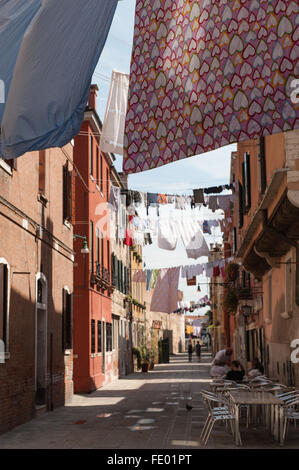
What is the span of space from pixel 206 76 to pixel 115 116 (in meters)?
4.66

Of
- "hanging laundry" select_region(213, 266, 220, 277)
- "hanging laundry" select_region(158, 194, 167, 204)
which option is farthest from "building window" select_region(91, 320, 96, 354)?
"hanging laundry" select_region(213, 266, 220, 277)

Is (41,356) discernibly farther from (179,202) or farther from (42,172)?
(179,202)

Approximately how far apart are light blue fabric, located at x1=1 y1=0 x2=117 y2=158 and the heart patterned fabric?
20.2 inches

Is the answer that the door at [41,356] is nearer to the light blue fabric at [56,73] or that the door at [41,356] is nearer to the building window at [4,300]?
the building window at [4,300]

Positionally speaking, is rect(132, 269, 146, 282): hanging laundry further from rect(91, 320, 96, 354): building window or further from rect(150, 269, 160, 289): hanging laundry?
rect(91, 320, 96, 354): building window

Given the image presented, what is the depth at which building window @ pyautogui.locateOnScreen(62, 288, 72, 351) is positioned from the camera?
58.9 feet

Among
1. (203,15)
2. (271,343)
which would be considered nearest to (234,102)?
(203,15)

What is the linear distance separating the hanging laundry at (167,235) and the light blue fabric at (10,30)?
624 inches

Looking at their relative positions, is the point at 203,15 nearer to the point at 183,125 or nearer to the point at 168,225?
the point at 183,125

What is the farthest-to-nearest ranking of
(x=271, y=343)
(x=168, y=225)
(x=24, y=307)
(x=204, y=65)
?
(x=168, y=225), (x=271, y=343), (x=24, y=307), (x=204, y=65)

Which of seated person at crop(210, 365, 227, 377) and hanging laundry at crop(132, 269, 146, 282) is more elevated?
hanging laundry at crop(132, 269, 146, 282)

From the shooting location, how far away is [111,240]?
30.3m
